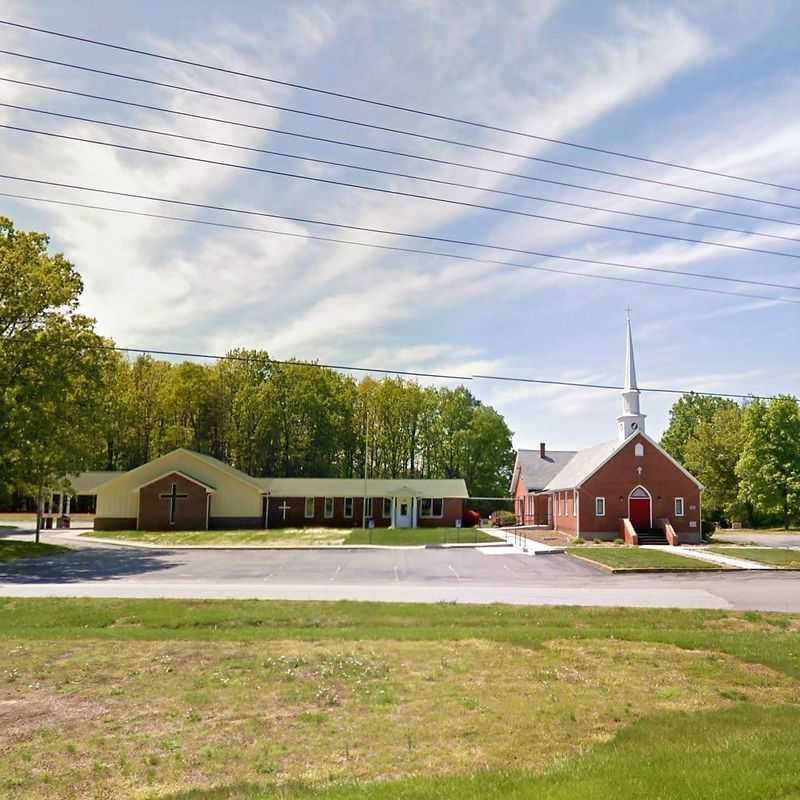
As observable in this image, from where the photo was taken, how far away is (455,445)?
266 feet

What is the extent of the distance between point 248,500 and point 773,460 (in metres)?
43.0

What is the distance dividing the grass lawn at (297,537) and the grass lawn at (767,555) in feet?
42.5

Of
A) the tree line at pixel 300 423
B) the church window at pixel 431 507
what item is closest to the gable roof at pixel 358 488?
the church window at pixel 431 507

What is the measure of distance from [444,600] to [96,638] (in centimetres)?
900

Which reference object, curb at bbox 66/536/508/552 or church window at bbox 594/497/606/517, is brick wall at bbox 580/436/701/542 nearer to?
church window at bbox 594/497/606/517

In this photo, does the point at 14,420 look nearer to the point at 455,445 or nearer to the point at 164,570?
the point at 164,570

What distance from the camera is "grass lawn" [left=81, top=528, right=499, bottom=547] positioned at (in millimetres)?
41750

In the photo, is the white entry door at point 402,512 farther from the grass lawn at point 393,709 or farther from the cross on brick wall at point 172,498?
the grass lawn at point 393,709

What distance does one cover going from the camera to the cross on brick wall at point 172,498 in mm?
51062

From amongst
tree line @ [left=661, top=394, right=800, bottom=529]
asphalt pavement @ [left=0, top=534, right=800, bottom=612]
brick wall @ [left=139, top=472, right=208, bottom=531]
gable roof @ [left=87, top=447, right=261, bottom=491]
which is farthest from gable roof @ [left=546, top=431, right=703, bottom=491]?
brick wall @ [left=139, top=472, right=208, bottom=531]

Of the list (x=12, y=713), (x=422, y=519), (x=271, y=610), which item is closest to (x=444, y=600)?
(x=271, y=610)

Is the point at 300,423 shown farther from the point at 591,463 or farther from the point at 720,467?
the point at 720,467

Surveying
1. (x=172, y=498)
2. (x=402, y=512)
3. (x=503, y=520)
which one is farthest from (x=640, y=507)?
(x=172, y=498)

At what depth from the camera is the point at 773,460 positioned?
61.8m
